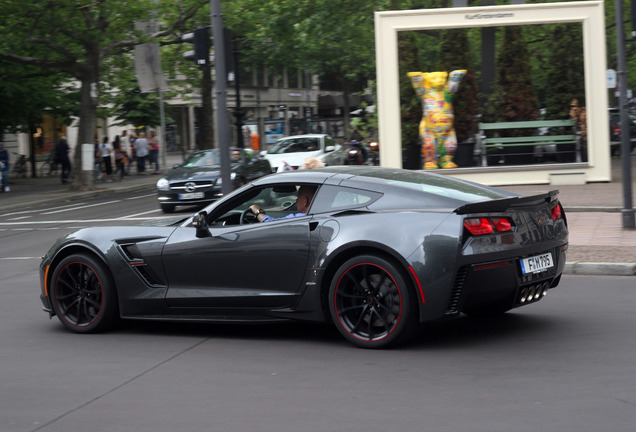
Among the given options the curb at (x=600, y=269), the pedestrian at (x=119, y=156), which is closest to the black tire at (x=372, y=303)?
the curb at (x=600, y=269)

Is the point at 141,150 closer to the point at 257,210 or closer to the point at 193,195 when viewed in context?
the point at 193,195

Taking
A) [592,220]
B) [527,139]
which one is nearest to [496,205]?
[592,220]

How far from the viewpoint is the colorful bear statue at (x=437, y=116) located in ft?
71.4

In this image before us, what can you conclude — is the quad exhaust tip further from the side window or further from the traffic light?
the traffic light

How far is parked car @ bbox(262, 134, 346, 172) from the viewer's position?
27.6m

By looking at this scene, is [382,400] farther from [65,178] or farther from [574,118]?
[65,178]

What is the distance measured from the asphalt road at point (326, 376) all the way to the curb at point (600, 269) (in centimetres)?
128

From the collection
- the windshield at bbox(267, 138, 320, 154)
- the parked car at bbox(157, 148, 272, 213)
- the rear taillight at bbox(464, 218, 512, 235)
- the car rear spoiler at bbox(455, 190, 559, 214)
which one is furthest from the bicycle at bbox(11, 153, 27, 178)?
the rear taillight at bbox(464, 218, 512, 235)

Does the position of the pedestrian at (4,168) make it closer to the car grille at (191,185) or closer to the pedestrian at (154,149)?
the pedestrian at (154,149)

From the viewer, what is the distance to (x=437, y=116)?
21.8 meters

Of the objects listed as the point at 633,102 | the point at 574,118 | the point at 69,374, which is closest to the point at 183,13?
the point at 574,118

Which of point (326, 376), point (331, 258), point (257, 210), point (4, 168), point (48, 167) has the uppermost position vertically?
point (48, 167)

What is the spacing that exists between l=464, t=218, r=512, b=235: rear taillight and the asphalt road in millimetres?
843

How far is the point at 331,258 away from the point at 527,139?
16079mm
